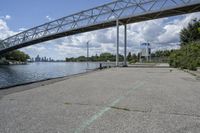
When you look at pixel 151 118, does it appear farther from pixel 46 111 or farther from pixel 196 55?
pixel 196 55

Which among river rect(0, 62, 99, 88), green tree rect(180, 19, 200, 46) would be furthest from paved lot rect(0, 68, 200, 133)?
green tree rect(180, 19, 200, 46)

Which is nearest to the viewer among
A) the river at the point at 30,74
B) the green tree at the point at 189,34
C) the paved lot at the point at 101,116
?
the paved lot at the point at 101,116

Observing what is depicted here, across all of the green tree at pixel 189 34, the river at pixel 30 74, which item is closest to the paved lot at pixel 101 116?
the river at pixel 30 74

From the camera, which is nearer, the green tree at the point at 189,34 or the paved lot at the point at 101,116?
the paved lot at the point at 101,116

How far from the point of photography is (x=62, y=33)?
1576 inches

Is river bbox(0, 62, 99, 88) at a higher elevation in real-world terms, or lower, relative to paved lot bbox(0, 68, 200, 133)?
lower

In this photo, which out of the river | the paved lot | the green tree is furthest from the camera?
the green tree

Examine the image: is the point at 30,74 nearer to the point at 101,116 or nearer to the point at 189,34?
the point at 101,116

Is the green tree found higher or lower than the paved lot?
higher

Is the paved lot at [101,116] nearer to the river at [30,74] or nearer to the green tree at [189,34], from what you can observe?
the river at [30,74]

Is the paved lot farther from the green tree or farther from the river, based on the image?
the green tree

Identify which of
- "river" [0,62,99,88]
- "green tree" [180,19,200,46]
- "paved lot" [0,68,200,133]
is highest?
"green tree" [180,19,200,46]

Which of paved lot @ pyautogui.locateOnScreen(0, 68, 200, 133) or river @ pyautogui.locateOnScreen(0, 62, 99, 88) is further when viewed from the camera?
river @ pyautogui.locateOnScreen(0, 62, 99, 88)

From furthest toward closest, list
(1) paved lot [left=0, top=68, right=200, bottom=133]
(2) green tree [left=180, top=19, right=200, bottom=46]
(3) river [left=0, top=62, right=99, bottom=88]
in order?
(2) green tree [left=180, top=19, right=200, bottom=46]
(3) river [left=0, top=62, right=99, bottom=88]
(1) paved lot [left=0, top=68, right=200, bottom=133]
